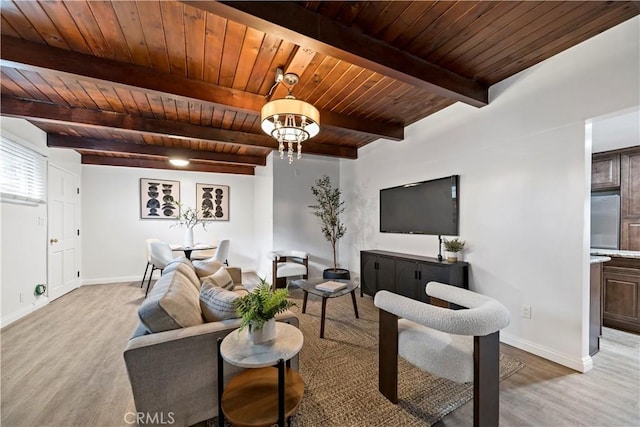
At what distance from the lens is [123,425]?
1587 mm

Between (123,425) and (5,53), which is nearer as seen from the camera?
(123,425)

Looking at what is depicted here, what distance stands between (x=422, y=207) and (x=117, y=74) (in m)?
3.65

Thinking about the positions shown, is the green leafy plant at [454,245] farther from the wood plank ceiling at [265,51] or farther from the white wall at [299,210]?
the white wall at [299,210]

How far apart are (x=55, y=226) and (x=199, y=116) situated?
A: 3.10 meters

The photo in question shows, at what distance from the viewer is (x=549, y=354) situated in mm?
2305

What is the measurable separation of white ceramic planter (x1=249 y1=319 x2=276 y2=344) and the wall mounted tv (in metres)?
2.62

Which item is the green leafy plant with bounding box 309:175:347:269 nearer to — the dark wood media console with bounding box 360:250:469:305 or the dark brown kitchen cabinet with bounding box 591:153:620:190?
the dark wood media console with bounding box 360:250:469:305

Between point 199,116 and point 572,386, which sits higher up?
point 199,116

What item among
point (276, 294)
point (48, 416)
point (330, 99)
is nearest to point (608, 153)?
point (330, 99)

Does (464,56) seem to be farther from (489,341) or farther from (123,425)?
(123,425)

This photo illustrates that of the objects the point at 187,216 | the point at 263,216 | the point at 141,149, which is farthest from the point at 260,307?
the point at 187,216

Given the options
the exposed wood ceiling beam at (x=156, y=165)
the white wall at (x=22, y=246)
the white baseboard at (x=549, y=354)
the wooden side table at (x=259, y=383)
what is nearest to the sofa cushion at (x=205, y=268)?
the wooden side table at (x=259, y=383)

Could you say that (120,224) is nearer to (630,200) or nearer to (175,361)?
(175,361)

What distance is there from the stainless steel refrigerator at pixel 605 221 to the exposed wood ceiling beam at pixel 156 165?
248 inches
